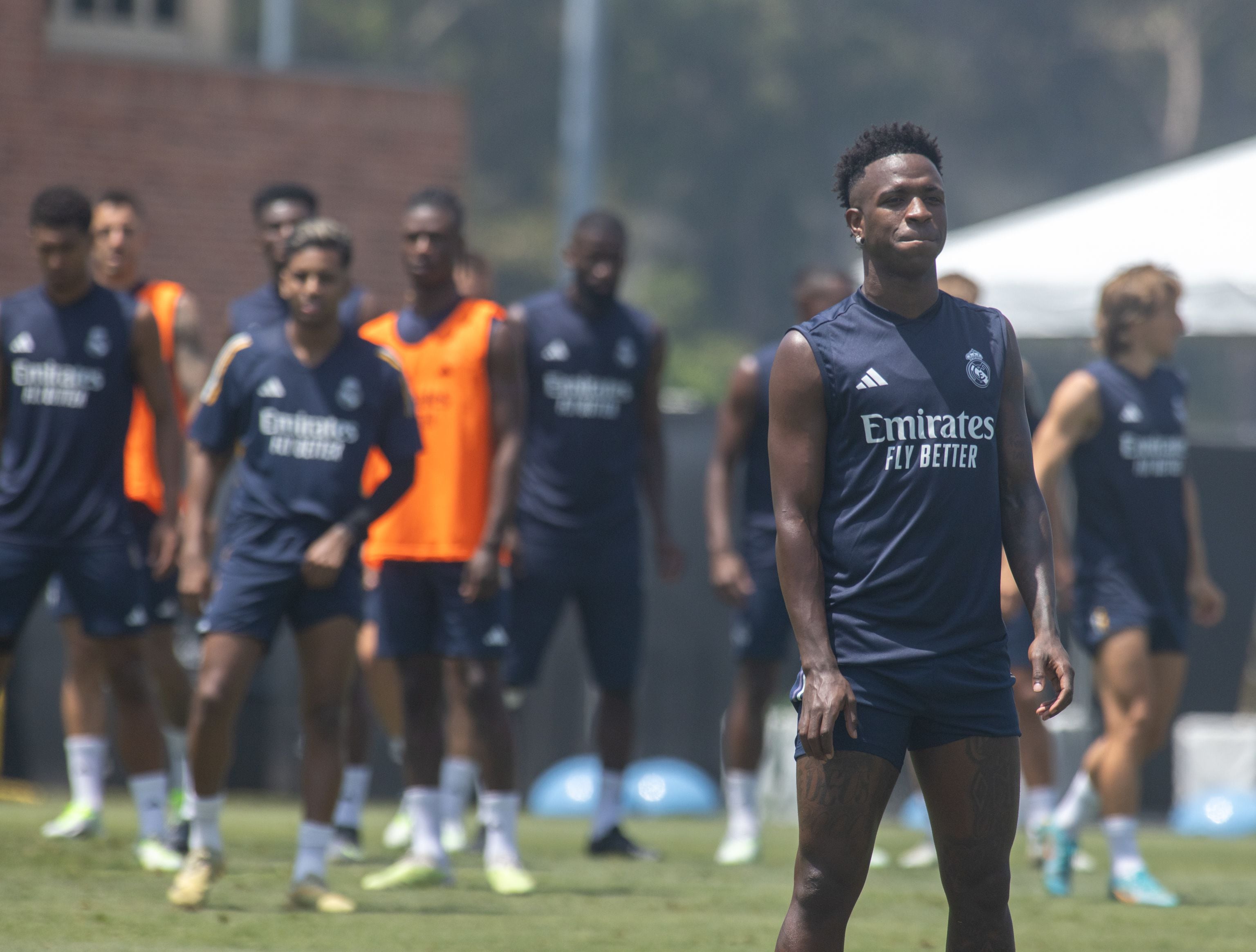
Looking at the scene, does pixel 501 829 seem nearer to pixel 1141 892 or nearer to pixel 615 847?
pixel 615 847

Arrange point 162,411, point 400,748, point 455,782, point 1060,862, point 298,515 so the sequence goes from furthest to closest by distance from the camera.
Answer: point 400,748 → point 455,782 → point 1060,862 → point 162,411 → point 298,515

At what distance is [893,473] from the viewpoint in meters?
4.30

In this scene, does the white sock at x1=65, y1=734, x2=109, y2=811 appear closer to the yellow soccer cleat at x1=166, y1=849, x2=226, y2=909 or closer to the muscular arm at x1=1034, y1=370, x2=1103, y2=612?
the yellow soccer cleat at x1=166, y1=849, x2=226, y2=909

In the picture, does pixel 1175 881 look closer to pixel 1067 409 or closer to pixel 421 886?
pixel 1067 409

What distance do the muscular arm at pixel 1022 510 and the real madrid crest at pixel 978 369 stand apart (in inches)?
3.1

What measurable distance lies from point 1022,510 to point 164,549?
421 centimetres

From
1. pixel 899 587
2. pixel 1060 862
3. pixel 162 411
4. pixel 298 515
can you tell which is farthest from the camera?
pixel 1060 862

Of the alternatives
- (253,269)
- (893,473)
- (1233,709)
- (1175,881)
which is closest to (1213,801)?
(1233,709)

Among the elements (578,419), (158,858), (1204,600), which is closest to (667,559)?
(578,419)

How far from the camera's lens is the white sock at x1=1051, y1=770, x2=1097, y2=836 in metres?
7.52

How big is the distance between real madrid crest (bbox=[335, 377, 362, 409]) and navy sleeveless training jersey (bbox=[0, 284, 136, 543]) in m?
1.20

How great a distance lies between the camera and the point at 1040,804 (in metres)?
8.23

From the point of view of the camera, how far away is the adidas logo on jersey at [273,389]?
21.4ft

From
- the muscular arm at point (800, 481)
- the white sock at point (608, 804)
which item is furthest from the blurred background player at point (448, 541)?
the muscular arm at point (800, 481)
